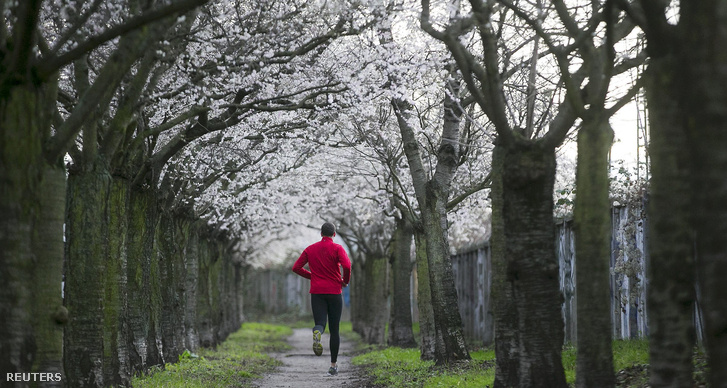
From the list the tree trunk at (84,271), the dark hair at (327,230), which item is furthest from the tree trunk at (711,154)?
the dark hair at (327,230)

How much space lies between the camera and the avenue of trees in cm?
525

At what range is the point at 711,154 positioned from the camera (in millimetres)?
4488

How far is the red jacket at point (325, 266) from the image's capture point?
41.2 feet

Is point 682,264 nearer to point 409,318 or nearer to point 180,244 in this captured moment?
point 180,244

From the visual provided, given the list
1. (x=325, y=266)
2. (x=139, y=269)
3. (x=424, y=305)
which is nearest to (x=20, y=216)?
(x=139, y=269)

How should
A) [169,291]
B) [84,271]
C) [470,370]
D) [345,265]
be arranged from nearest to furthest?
[84,271], [470,370], [345,265], [169,291]

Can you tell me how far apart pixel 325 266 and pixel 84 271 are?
4558 millimetres

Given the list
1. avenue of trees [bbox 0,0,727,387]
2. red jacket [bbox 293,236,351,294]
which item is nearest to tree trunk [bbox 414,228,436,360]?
avenue of trees [bbox 0,0,727,387]

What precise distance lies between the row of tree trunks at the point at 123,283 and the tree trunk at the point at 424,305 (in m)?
4.61

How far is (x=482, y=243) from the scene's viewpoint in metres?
20.0

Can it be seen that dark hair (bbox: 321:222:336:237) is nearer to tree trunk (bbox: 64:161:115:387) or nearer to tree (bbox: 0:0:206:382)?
tree trunk (bbox: 64:161:115:387)

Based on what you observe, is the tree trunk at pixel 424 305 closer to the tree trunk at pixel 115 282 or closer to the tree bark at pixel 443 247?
the tree bark at pixel 443 247

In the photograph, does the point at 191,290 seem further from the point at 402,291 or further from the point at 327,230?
the point at 327,230

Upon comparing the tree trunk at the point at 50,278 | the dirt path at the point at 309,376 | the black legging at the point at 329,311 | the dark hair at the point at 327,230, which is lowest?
the dirt path at the point at 309,376
